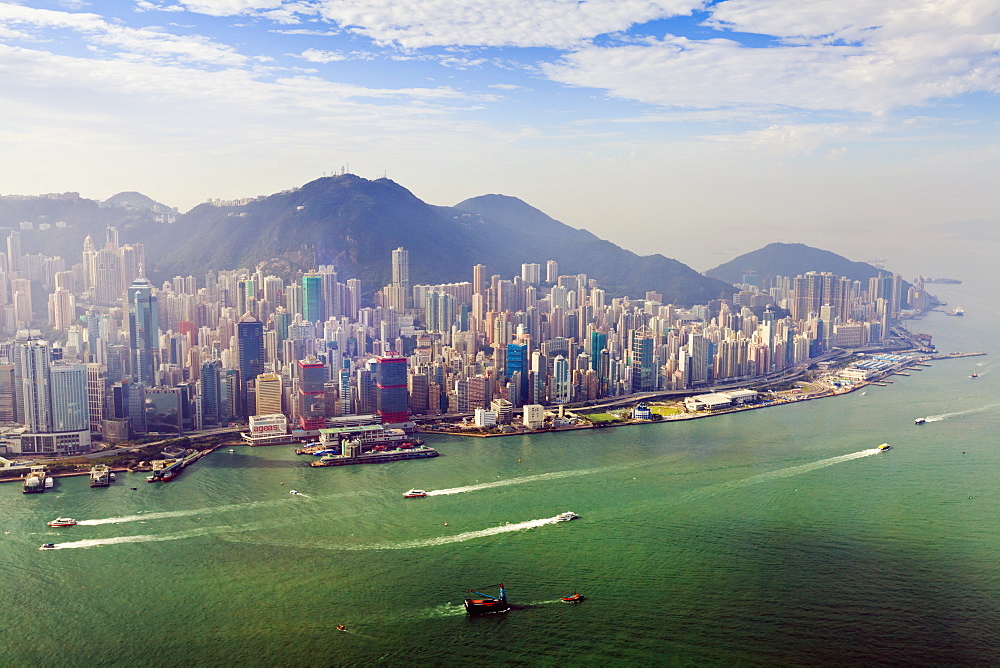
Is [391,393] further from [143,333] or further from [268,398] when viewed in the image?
[143,333]

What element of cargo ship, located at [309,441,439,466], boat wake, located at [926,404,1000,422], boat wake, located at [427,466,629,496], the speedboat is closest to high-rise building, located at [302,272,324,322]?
cargo ship, located at [309,441,439,466]

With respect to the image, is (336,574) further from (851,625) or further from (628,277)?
(628,277)

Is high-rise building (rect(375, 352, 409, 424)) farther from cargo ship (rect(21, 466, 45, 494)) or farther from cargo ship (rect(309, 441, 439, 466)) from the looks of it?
cargo ship (rect(21, 466, 45, 494))

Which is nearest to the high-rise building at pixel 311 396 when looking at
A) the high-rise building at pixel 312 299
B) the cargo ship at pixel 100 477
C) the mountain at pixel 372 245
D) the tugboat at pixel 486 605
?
the cargo ship at pixel 100 477

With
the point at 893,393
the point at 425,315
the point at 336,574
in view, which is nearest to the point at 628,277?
the point at 425,315

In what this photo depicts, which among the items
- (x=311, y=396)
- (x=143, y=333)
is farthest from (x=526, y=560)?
(x=143, y=333)

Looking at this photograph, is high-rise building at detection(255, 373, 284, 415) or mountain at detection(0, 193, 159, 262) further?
mountain at detection(0, 193, 159, 262)
